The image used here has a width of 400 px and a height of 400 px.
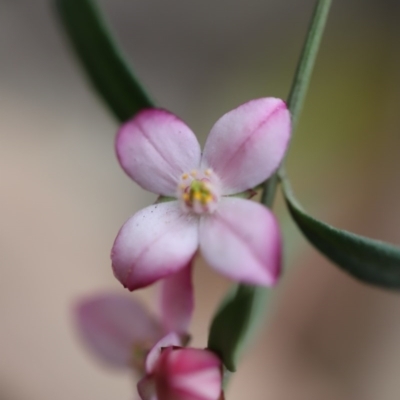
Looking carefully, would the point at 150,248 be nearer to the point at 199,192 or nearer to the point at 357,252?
the point at 199,192

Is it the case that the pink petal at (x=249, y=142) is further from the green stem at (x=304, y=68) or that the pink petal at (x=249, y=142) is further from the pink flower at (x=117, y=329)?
the pink flower at (x=117, y=329)

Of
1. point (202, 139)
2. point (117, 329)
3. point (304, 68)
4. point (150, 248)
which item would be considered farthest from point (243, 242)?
point (202, 139)

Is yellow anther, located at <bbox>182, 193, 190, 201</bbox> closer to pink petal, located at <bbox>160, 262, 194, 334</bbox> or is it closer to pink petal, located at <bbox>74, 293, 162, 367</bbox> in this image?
pink petal, located at <bbox>160, 262, 194, 334</bbox>

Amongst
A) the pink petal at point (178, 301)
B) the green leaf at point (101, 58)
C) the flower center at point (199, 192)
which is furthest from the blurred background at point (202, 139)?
the flower center at point (199, 192)

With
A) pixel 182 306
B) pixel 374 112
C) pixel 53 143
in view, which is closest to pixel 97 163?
pixel 53 143

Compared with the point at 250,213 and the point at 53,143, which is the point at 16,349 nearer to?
the point at 53,143

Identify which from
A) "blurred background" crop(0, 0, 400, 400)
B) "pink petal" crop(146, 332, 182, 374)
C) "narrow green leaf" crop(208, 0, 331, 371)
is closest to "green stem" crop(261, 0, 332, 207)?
"narrow green leaf" crop(208, 0, 331, 371)
